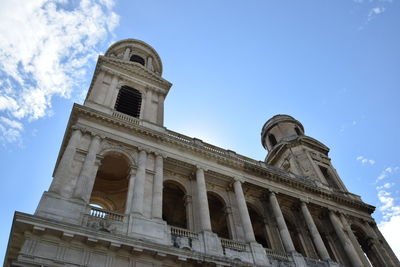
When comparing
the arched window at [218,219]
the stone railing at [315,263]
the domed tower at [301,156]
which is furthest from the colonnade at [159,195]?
the domed tower at [301,156]

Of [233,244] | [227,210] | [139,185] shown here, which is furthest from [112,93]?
[233,244]

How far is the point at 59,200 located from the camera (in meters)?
14.7

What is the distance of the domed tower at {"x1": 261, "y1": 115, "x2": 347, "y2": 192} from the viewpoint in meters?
31.7

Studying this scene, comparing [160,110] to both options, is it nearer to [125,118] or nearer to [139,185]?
[125,118]

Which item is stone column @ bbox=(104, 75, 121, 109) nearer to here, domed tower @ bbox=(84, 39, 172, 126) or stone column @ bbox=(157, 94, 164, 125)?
domed tower @ bbox=(84, 39, 172, 126)

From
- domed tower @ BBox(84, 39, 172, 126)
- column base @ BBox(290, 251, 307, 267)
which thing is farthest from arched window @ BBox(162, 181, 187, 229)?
column base @ BBox(290, 251, 307, 267)

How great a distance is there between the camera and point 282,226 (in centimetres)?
2111

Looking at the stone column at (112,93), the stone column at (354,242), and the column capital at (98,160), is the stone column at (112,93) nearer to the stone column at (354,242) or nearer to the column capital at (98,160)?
the column capital at (98,160)

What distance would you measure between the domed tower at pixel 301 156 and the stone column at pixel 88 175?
18336 mm

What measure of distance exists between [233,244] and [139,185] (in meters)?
5.75

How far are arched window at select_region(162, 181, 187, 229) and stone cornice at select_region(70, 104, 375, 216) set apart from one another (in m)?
3.12

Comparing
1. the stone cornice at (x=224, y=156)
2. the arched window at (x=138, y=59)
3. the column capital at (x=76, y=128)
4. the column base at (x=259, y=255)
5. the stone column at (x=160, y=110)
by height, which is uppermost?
the arched window at (x=138, y=59)

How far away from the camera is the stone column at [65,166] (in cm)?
1538

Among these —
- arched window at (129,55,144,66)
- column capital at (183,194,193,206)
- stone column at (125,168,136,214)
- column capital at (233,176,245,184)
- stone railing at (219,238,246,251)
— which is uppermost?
arched window at (129,55,144,66)
